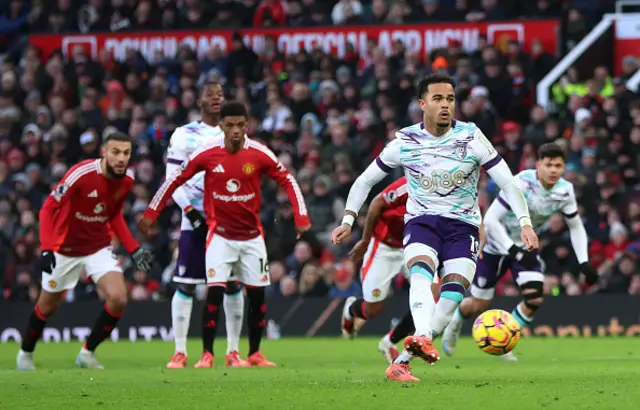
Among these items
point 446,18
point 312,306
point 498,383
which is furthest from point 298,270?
point 498,383

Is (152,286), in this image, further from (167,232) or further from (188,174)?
(188,174)

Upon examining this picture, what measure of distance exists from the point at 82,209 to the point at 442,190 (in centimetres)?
463

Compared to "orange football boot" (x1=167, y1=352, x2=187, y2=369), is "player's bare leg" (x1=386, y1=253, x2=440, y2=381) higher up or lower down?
higher up

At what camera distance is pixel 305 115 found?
2352cm

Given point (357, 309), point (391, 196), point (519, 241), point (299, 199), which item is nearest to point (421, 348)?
→ point (391, 196)

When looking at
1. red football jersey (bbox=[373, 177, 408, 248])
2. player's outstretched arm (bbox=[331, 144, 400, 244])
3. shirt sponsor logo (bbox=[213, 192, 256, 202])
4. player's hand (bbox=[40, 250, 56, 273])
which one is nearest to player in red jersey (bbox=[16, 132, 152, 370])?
player's hand (bbox=[40, 250, 56, 273])

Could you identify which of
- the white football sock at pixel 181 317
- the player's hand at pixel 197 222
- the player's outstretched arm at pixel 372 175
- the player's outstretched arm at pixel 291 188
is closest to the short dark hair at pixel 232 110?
the player's outstretched arm at pixel 291 188

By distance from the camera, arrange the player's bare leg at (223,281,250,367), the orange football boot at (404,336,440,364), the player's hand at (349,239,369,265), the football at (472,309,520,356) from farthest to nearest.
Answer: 1. the player's bare leg at (223,281,250,367)
2. the player's hand at (349,239,369,265)
3. the football at (472,309,520,356)
4. the orange football boot at (404,336,440,364)

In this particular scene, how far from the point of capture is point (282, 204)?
2152 cm

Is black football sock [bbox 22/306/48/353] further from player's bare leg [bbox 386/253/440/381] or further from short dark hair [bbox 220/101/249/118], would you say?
player's bare leg [bbox 386/253/440/381]

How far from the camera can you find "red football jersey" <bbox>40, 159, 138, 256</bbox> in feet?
43.1

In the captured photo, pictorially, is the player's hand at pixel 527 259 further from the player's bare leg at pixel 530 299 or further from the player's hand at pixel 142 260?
the player's hand at pixel 142 260

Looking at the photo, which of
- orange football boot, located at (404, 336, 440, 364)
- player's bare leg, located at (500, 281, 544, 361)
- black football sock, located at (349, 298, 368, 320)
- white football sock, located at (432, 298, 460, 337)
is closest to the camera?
orange football boot, located at (404, 336, 440, 364)

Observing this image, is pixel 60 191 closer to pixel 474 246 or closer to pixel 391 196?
pixel 391 196
